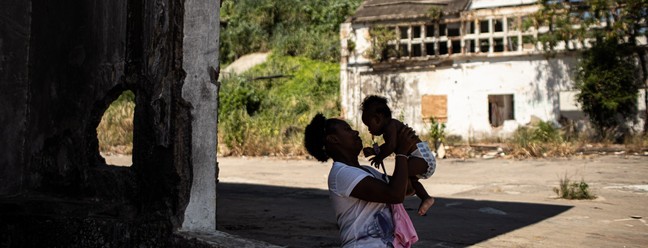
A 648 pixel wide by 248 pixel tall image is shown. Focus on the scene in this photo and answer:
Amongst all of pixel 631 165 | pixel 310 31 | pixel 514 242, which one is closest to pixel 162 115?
pixel 514 242

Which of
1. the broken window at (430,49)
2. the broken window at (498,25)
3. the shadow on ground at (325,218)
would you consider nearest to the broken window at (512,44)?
the broken window at (498,25)

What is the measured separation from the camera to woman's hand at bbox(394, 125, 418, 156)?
3.13 m

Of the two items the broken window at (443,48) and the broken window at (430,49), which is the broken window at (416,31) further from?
the broken window at (443,48)

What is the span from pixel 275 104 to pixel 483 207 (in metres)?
17.3

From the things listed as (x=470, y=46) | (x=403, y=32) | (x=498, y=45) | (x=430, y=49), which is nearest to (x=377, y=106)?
(x=470, y=46)

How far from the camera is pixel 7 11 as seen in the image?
209 inches

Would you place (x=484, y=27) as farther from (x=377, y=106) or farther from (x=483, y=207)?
(x=377, y=106)

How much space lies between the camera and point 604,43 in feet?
59.2

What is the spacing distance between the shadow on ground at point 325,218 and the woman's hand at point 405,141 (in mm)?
2462

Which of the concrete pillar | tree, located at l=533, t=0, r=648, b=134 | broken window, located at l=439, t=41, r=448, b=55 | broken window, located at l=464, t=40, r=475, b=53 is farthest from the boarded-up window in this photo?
the concrete pillar

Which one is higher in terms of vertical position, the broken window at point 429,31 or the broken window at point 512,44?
the broken window at point 429,31

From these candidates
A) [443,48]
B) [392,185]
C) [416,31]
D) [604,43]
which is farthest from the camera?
[443,48]

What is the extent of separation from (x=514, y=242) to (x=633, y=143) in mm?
12380

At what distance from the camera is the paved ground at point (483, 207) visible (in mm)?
5930
